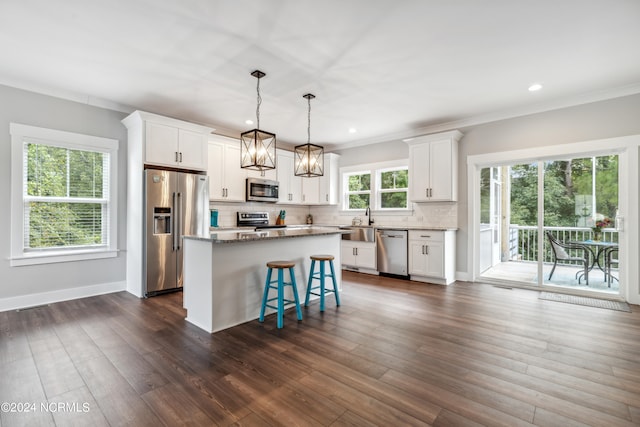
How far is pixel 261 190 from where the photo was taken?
5973 millimetres

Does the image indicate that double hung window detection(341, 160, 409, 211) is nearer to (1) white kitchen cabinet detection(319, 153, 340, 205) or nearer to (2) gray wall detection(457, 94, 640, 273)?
(1) white kitchen cabinet detection(319, 153, 340, 205)

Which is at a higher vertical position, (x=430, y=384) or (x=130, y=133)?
(x=130, y=133)

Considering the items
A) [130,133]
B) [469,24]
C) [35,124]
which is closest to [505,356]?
→ [469,24]

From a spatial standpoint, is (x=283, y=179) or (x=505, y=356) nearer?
(x=505, y=356)

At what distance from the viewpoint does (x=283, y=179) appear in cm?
652

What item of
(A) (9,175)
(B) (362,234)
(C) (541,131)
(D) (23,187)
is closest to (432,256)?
(B) (362,234)

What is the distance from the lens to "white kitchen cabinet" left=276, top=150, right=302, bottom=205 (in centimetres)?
647

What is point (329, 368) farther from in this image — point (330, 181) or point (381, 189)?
point (330, 181)

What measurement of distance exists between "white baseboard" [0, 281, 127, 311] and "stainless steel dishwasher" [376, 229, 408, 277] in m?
4.13

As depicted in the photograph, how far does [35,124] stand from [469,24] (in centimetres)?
489

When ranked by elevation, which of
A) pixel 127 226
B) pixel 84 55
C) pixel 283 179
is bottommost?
pixel 127 226

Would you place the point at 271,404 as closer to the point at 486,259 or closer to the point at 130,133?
the point at 130,133

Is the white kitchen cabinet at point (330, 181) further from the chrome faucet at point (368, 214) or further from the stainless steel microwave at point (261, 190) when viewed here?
the stainless steel microwave at point (261, 190)

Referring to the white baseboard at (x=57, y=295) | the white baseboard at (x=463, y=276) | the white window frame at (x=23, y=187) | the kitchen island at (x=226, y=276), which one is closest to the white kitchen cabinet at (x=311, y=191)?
the white baseboard at (x=463, y=276)
